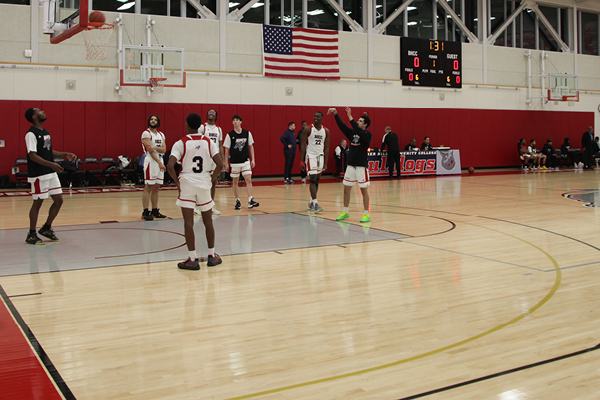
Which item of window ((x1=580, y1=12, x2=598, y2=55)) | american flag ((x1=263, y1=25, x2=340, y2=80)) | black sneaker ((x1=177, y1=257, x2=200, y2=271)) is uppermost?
window ((x1=580, y1=12, x2=598, y2=55))

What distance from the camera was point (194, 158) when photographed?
601 cm

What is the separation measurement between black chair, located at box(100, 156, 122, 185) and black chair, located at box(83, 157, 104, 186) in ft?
0.47

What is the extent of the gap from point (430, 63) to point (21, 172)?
16.5 m

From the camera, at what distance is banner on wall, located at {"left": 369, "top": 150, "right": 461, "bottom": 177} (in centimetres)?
2083

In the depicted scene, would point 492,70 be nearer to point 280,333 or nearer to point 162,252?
point 162,252

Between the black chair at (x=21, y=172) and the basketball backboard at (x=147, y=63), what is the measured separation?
12.6 feet

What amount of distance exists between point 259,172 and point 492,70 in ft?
40.5

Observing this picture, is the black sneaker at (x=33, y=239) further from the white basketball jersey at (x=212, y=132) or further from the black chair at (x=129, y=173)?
the black chair at (x=129, y=173)

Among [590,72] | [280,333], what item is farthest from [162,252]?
[590,72]

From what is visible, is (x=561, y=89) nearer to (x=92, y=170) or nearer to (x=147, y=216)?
(x=92, y=170)

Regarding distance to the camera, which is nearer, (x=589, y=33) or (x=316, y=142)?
(x=316, y=142)

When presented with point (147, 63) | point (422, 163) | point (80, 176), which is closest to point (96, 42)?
point (147, 63)

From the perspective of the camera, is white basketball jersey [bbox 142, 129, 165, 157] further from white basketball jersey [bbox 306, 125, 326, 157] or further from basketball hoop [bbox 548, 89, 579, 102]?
basketball hoop [bbox 548, 89, 579, 102]

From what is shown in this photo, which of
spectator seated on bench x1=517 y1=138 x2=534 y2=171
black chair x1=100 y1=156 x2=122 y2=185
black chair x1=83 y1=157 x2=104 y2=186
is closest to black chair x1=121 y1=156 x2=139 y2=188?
black chair x1=100 y1=156 x2=122 y2=185
